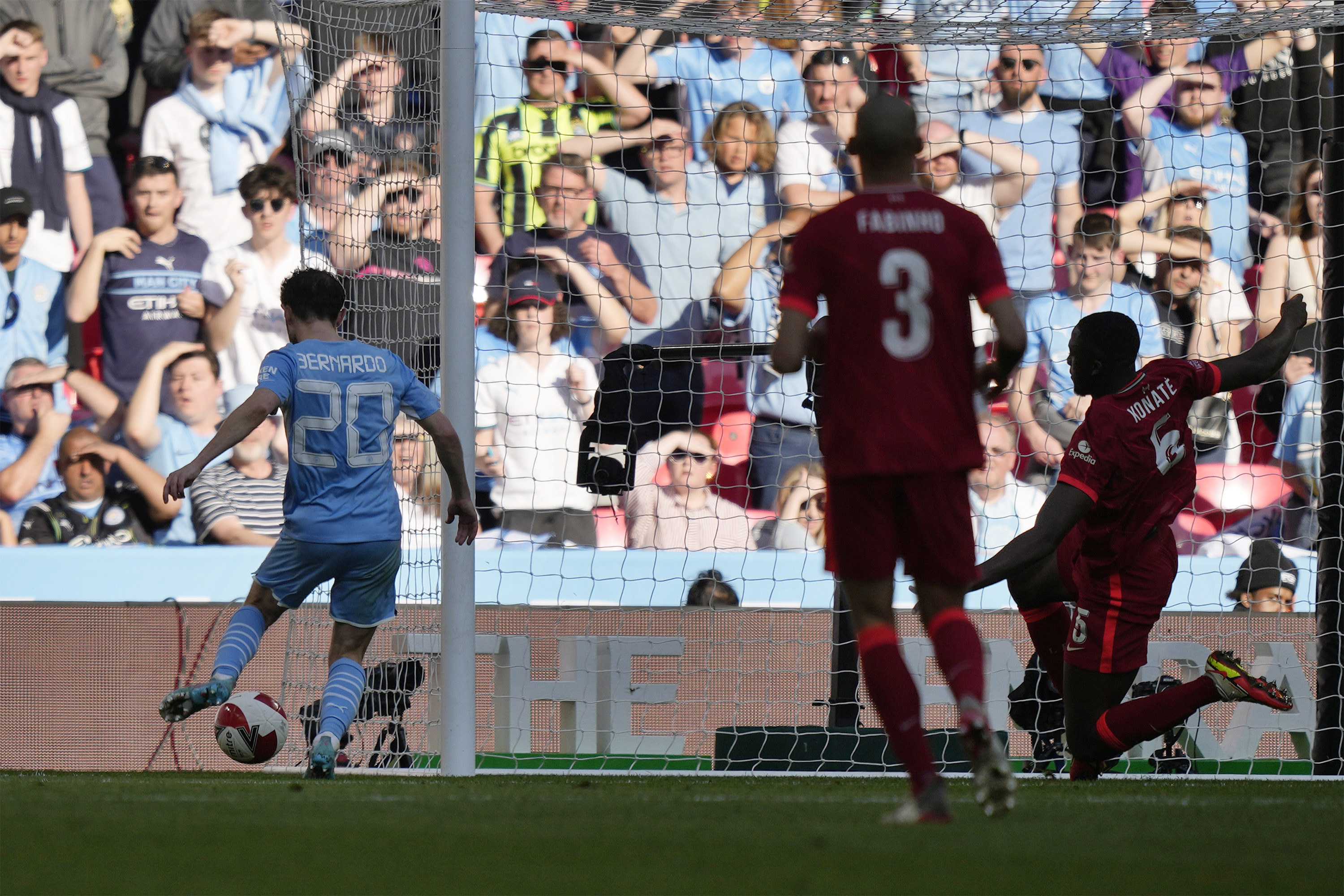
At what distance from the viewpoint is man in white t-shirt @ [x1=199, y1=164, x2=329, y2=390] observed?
10.4 metres

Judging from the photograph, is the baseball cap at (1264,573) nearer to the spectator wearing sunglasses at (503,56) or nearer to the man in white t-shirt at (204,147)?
the spectator wearing sunglasses at (503,56)

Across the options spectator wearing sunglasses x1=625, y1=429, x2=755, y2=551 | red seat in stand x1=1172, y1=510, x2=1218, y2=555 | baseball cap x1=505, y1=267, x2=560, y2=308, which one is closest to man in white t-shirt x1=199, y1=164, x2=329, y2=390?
baseball cap x1=505, y1=267, x2=560, y2=308

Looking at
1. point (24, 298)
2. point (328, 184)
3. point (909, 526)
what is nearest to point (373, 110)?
point (328, 184)

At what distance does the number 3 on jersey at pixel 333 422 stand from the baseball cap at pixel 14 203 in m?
6.93

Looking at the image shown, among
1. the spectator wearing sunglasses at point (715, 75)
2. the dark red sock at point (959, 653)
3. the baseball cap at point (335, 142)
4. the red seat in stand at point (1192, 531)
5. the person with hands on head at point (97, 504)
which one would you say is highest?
the spectator wearing sunglasses at point (715, 75)

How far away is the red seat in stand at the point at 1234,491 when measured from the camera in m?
9.32

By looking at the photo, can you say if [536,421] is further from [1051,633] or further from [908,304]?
[908,304]

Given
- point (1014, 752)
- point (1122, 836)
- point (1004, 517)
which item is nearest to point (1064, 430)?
point (1004, 517)

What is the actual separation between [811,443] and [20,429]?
548cm

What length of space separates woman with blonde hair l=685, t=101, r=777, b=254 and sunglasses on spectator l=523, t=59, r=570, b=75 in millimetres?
981

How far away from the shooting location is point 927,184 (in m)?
8.91

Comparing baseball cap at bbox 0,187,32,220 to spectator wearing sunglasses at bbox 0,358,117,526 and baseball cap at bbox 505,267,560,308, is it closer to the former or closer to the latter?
spectator wearing sunglasses at bbox 0,358,117,526

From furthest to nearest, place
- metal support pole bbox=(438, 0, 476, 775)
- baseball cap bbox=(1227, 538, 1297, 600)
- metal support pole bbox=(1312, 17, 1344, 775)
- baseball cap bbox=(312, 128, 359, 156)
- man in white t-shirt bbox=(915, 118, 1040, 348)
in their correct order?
1. baseball cap bbox=(1227, 538, 1297, 600)
2. man in white t-shirt bbox=(915, 118, 1040, 348)
3. baseball cap bbox=(312, 128, 359, 156)
4. metal support pole bbox=(1312, 17, 1344, 775)
5. metal support pole bbox=(438, 0, 476, 775)

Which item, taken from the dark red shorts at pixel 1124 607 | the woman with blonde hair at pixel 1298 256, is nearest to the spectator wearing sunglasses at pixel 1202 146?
the woman with blonde hair at pixel 1298 256
